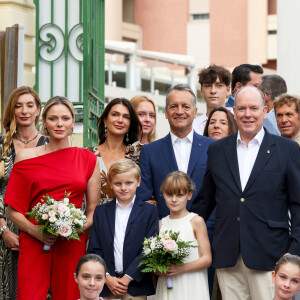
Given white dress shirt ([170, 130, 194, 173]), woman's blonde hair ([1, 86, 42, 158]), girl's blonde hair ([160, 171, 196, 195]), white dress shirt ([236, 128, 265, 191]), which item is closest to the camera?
white dress shirt ([236, 128, 265, 191])

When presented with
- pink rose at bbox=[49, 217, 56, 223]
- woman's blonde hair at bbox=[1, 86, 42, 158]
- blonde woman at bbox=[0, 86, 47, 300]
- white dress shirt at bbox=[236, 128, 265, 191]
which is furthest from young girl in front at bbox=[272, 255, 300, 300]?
woman's blonde hair at bbox=[1, 86, 42, 158]

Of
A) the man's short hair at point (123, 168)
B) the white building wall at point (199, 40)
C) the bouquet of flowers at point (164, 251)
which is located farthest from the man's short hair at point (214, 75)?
the white building wall at point (199, 40)

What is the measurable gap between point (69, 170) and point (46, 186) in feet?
0.69

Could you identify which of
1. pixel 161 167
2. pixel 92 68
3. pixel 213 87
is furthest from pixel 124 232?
pixel 92 68

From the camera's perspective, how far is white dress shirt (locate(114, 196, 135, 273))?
22.4 feet

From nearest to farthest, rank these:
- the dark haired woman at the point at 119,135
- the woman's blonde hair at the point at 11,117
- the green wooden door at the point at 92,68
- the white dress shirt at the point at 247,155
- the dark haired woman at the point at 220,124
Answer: the white dress shirt at the point at 247,155, the woman's blonde hair at the point at 11,117, the dark haired woman at the point at 119,135, the dark haired woman at the point at 220,124, the green wooden door at the point at 92,68

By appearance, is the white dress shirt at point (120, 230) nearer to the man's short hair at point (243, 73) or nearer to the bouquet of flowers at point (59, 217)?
the bouquet of flowers at point (59, 217)

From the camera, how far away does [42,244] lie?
6.86 meters

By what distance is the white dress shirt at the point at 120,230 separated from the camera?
269 inches

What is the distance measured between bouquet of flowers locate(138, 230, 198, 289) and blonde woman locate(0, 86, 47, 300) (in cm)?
120

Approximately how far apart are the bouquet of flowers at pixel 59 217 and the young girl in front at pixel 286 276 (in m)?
1.44

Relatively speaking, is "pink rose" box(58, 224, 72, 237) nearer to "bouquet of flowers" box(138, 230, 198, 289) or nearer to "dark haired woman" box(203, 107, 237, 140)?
"bouquet of flowers" box(138, 230, 198, 289)

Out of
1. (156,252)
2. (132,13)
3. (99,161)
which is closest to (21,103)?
(99,161)

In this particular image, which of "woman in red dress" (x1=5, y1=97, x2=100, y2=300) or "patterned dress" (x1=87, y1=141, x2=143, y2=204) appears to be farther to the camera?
"patterned dress" (x1=87, y1=141, x2=143, y2=204)
